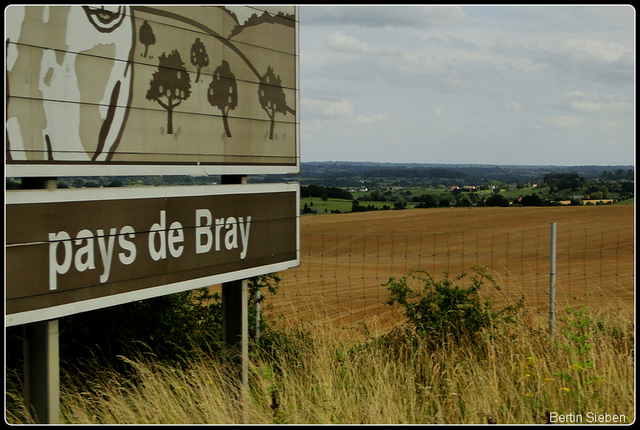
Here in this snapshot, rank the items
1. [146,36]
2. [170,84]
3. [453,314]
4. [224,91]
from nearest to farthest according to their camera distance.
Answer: [146,36], [170,84], [224,91], [453,314]

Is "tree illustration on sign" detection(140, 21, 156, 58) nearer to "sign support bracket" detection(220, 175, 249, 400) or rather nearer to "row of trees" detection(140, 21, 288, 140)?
"row of trees" detection(140, 21, 288, 140)

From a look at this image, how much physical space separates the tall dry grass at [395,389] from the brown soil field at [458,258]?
4.95ft

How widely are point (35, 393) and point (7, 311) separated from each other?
81 cm

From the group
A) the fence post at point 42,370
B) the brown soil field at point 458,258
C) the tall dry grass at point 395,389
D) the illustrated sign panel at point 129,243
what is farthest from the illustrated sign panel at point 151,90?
the brown soil field at point 458,258

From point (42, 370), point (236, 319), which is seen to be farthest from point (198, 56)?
point (42, 370)

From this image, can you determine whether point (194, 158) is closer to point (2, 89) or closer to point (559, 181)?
point (2, 89)

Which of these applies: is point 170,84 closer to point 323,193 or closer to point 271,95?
point 271,95

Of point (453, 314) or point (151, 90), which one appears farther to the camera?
point (453, 314)

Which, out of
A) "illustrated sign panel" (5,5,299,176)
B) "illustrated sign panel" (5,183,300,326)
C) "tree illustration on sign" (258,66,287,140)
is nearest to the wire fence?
"illustrated sign panel" (5,183,300,326)

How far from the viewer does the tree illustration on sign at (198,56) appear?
5.18 m

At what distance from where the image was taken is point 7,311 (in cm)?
381

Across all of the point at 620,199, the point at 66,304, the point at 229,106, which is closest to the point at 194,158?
the point at 229,106

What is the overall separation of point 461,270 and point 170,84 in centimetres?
1646

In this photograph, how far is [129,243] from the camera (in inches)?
180
